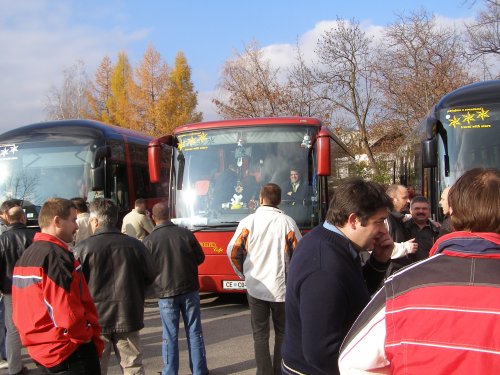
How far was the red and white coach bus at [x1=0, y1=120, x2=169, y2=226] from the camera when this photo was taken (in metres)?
10.8

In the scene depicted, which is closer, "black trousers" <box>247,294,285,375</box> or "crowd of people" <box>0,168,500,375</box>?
"crowd of people" <box>0,168,500,375</box>

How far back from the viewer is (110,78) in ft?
163

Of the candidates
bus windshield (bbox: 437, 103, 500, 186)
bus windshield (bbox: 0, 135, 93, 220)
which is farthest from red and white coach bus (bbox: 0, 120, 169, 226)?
bus windshield (bbox: 437, 103, 500, 186)

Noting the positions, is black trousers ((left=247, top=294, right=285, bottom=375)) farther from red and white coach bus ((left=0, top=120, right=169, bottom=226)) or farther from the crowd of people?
red and white coach bus ((left=0, top=120, right=169, bottom=226))

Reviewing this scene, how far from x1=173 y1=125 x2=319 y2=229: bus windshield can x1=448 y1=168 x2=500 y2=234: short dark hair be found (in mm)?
7011

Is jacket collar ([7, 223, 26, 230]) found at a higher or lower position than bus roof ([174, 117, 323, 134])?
lower

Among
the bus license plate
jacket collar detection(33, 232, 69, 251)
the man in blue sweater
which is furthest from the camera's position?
the bus license plate

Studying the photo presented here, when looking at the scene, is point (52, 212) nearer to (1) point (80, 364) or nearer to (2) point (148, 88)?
(1) point (80, 364)

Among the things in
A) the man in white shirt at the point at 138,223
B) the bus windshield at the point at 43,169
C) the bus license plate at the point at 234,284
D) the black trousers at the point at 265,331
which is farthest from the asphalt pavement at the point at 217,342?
the bus windshield at the point at 43,169

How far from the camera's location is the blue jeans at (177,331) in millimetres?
5707

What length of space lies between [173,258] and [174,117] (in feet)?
117

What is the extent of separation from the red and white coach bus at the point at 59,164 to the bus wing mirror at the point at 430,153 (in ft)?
19.2

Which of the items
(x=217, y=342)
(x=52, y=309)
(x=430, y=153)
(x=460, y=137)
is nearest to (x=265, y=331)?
(x=217, y=342)

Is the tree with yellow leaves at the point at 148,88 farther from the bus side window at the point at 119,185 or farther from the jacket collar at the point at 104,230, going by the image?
the jacket collar at the point at 104,230
